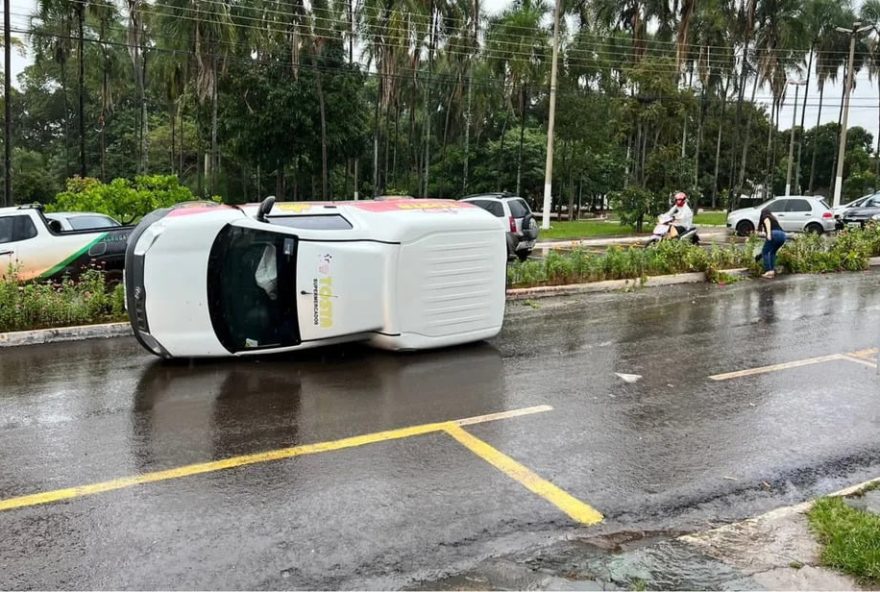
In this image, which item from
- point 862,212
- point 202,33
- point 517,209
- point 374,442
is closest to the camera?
point 374,442

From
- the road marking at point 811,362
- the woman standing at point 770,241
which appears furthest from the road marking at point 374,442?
the woman standing at point 770,241

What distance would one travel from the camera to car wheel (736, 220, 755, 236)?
26.7 metres

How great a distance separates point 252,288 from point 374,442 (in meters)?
2.82

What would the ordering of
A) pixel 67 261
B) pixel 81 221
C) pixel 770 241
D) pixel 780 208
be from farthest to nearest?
1. pixel 780 208
2. pixel 770 241
3. pixel 81 221
4. pixel 67 261

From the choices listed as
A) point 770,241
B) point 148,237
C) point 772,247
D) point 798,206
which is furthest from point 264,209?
point 798,206

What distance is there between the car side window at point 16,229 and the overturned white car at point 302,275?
5281 mm

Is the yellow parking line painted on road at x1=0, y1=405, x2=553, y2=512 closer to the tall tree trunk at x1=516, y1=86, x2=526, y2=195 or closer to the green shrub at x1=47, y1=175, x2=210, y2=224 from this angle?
the green shrub at x1=47, y1=175, x2=210, y2=224

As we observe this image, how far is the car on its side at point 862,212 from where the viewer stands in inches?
1013

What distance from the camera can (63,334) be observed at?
9516 mm

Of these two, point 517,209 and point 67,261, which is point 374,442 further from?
point 517,209

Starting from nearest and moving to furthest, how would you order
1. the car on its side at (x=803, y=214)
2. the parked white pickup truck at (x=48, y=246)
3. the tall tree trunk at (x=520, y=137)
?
the parked white pickup truck at (x=48, y=246), the car on its side at (x=803, y=214), the tall tree trunk at (x=520, y=137)

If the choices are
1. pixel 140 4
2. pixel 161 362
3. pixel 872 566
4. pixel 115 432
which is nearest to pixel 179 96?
pixel 140 4

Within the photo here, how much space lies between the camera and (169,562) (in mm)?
3883

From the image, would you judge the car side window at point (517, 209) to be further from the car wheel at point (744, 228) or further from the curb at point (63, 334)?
the car wheel at point (744, 228)
